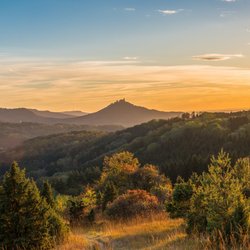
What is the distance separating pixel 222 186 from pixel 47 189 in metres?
14.4

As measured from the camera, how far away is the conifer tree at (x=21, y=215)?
1369 centimetres

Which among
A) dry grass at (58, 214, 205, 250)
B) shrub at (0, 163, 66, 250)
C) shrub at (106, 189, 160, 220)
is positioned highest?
shrub at (0, 163, 66, 250)

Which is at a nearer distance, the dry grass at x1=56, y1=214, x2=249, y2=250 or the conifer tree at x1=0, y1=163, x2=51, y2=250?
the dry grass at x1=56, y1=214, x2=249, y2=250

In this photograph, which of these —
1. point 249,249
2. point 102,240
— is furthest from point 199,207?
point 249,249

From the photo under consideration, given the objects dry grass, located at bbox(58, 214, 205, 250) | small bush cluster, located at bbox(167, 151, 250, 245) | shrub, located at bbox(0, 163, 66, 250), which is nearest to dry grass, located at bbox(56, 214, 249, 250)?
dry grass, located at bbox(58, 214, 205, 250)

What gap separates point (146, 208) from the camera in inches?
1257

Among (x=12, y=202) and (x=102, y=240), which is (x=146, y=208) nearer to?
(x=102, y=240)

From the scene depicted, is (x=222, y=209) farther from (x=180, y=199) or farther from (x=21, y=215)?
(x=180, y=199)

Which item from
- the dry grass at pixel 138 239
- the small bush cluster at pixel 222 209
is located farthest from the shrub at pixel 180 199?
the small bush cluster at pixel 222 209

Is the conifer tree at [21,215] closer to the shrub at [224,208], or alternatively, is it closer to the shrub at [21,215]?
the shrub at [21,215]

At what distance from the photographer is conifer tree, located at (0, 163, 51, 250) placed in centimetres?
1369

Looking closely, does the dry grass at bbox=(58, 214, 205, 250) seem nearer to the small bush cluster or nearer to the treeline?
the treeline

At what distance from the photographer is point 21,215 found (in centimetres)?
1399

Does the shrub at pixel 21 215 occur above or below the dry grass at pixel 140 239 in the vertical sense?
above
